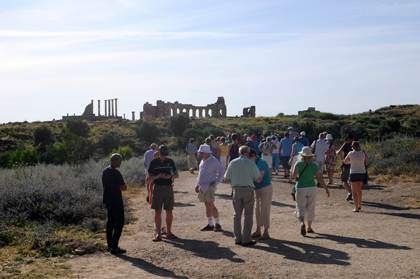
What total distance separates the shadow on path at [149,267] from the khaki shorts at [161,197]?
4.14ft

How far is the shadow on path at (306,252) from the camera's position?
6.61 meters

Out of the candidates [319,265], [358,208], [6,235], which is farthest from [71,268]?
[358,208]

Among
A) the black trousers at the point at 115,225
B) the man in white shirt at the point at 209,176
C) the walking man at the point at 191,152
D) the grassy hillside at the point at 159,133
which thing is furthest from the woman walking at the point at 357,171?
the grassy hillside at the point at 159,133

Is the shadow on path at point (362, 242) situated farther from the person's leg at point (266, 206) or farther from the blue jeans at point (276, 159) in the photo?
the blue jeans at point (276, 159)

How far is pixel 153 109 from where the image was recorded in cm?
7800

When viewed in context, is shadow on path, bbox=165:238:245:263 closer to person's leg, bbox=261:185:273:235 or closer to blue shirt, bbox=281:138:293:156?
person's leg, bbox=261:185:273:235

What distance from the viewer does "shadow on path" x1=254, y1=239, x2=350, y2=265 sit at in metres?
6.61

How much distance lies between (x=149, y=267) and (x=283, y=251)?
2338mm

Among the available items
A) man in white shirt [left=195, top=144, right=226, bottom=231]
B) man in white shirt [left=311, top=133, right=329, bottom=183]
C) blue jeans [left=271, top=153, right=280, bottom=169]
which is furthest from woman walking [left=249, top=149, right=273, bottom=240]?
blue jeans [left=271, top=153, right=280, bottom=169]

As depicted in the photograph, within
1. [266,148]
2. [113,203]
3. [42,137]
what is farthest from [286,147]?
[42,137]

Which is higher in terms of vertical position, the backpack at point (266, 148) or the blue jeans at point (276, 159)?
the backpack at point (266, 148)

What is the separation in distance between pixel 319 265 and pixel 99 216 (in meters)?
6.55

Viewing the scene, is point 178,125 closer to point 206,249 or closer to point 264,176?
point 264,176

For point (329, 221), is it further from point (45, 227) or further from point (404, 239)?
point (45, 227)
